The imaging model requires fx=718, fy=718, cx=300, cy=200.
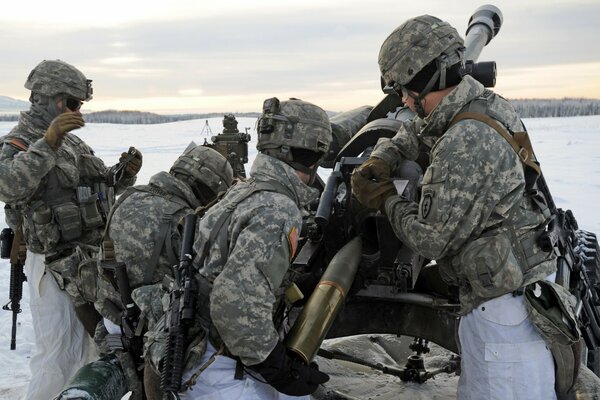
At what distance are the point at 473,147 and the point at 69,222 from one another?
10.7 ft

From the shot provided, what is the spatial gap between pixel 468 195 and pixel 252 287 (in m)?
1.09

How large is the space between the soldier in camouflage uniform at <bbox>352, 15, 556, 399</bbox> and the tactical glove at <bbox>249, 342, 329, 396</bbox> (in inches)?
31.3

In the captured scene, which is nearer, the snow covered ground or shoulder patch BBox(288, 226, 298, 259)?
shoulder patch BBox(288, 226, 298, 259)

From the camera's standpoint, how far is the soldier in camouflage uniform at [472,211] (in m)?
3.36

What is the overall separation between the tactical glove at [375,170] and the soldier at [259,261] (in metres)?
0.28

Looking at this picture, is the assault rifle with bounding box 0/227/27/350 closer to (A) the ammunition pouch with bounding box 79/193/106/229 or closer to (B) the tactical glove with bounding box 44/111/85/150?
(A) the ammunition pouch with bounding box 79/193/106/229

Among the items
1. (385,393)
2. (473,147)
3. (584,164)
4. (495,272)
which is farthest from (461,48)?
(584,164)

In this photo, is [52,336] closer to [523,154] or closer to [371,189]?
[371,189]

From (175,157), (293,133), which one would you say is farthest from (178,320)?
(175,157)

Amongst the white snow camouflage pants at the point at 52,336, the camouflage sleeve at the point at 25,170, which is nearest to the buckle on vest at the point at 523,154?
the camouflage sleeve at the point at 25,170

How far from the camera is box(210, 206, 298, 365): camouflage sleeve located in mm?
3127

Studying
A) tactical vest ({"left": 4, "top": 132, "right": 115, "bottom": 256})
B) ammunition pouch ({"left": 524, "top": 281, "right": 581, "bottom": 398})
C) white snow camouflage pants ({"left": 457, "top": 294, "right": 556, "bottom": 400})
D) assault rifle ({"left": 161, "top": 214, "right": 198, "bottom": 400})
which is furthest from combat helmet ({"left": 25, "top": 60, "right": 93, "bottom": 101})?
ammunition pouch ({"left": 524, "top": 281, "right": 581, "bottom": 398})

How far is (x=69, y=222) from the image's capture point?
5.37 m

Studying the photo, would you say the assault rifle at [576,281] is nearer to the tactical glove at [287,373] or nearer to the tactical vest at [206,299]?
the tactical glove at [287,373]
